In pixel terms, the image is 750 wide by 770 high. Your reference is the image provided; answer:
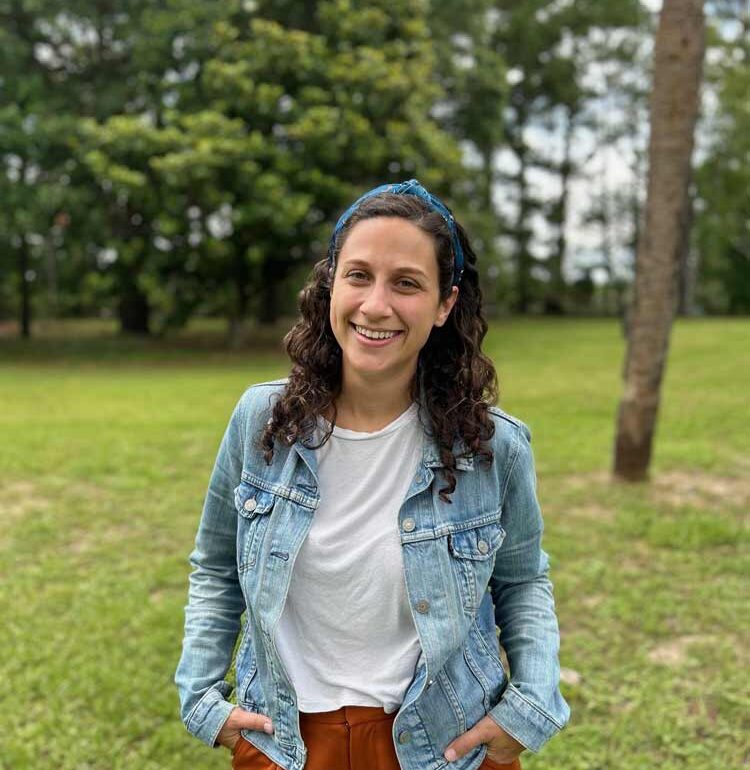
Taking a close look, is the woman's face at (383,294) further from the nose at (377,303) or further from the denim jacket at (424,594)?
the denim jacket at (424,594)

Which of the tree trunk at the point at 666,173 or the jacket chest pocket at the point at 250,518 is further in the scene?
the tree trunk at the point at 666,173

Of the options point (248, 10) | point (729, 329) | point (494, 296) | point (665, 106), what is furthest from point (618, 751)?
point (494, 296)

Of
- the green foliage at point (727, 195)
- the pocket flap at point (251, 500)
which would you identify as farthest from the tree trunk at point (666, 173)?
the green foliage at point (727, 195)

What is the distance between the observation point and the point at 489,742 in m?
1.56

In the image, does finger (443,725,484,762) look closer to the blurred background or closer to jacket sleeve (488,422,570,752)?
jacket sleeve (488,422,570,752)

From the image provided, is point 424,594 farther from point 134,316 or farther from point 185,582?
point 134,316

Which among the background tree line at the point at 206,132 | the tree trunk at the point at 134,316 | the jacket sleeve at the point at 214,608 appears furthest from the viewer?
the tree trunk at the point at 134,316

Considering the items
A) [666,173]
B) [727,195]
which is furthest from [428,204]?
[727,195]

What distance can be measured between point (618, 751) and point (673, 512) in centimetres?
276

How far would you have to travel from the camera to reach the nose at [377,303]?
149 centimetres

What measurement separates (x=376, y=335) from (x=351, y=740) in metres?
0.80

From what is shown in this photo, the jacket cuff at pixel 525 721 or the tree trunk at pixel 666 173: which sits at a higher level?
the tree trunk at pixel 666 173

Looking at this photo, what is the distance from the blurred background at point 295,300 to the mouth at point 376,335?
2073mm

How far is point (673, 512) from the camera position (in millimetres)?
5312
